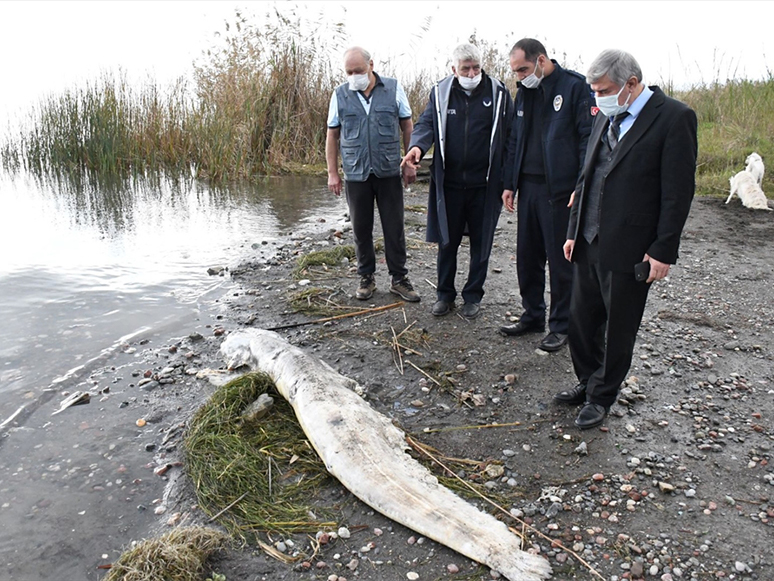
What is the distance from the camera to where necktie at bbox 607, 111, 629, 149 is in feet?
10.9

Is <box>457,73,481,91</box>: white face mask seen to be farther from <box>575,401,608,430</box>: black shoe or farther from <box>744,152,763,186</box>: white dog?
<box>744,152,763,186</box>: white dog

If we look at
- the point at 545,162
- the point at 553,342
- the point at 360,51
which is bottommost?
the point at 553,342

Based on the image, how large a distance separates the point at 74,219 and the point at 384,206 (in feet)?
21.5

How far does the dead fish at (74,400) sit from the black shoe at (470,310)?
2997mm

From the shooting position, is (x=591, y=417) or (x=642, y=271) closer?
(x=642, y=271)

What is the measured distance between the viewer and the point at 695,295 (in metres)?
6.23

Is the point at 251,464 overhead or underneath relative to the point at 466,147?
underneath

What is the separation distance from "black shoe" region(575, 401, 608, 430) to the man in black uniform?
3.27 feet

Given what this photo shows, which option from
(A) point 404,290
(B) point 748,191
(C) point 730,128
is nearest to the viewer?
(A) point 404,290

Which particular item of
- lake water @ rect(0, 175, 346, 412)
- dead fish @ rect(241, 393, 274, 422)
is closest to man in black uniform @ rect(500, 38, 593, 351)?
dead fish @ rect(241, 393, 274, 422)

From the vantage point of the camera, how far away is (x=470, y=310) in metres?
5.46

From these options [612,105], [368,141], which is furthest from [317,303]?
[612,105]

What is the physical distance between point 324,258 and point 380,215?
1681 mm

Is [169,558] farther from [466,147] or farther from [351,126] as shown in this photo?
[351,126]
